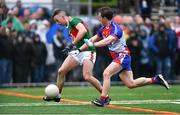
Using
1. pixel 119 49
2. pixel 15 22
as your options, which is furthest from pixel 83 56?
pixel 15 22

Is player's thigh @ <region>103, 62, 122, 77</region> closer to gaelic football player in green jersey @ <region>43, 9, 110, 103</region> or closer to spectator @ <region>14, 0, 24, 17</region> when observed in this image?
gaelic football player in green jersey @ <region>43, 9, 110, 103</region>

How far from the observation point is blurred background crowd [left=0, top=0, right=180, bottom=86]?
2439 cm

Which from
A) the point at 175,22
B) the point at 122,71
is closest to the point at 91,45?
the point at 122,71

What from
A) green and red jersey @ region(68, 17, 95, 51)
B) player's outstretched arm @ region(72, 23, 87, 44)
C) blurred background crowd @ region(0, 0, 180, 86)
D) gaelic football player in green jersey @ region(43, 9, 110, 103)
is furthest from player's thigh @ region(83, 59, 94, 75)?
blurred background crowd @ region(0, 0, 180, 86)

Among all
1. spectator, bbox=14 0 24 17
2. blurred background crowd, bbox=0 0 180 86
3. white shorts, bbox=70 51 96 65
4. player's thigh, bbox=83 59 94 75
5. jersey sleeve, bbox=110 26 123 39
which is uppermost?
jersey sleeve, bbox=110 26 123 39

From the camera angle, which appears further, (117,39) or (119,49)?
(119,49)

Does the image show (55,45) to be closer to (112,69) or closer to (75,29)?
(75,29)

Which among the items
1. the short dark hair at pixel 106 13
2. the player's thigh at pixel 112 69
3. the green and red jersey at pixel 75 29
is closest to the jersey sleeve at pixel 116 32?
the short dark hair at pixel 106 13

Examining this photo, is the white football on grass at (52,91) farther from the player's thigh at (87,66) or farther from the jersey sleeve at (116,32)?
the jersey sleeve at (116,32)

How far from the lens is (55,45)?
24828 mm

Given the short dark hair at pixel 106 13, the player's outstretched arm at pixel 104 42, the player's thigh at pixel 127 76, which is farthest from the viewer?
the player's thigh at pixel 127 76

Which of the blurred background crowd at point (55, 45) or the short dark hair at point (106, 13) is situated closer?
the short dark hair at point (106, 13)

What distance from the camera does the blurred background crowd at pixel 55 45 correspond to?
24391 mm

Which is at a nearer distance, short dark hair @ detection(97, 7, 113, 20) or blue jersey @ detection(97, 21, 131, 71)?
blue jersey @ detection(97, 21, 131, 71)
